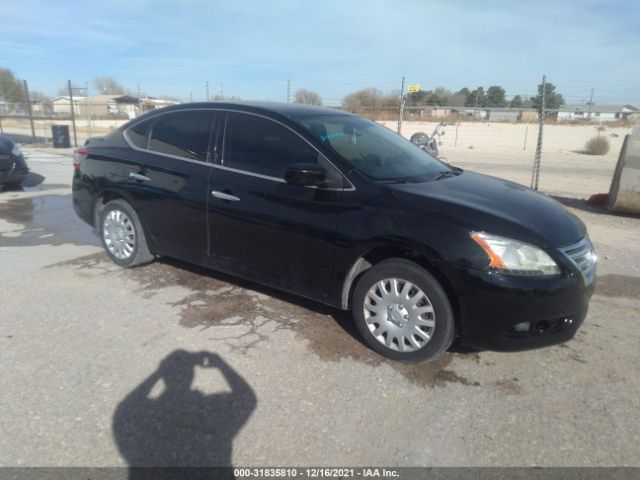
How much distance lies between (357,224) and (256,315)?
1292mm

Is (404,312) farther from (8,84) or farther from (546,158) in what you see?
(8,84)

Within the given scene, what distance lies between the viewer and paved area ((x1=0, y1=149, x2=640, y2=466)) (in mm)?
2506

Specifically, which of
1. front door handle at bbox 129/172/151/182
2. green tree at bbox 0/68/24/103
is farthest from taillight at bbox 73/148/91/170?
green tree at bbox 0/68/24/103

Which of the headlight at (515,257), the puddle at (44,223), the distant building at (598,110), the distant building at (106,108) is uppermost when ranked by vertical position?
the distant building at (106,108)

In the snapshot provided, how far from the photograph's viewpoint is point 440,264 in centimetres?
306

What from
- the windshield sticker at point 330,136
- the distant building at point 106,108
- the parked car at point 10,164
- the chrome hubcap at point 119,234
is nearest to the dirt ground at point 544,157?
the distant building at point 106,108

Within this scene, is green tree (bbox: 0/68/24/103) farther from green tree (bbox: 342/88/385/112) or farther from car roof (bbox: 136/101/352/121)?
car roof (bbox: 136/101/352/121)

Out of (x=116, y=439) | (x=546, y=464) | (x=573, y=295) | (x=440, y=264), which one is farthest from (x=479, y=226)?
(x=116, y=439)

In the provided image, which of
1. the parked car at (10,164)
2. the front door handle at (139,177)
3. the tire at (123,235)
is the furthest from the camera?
the parked car at (10,164)

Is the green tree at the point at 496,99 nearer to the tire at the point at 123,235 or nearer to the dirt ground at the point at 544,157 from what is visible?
the dirt ground at the point at 544,157

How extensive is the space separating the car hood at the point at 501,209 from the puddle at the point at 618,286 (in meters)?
1.60

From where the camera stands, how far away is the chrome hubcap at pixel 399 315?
3.20 m

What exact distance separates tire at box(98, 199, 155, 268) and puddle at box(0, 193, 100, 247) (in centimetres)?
110

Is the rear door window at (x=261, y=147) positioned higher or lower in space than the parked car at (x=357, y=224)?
higher
